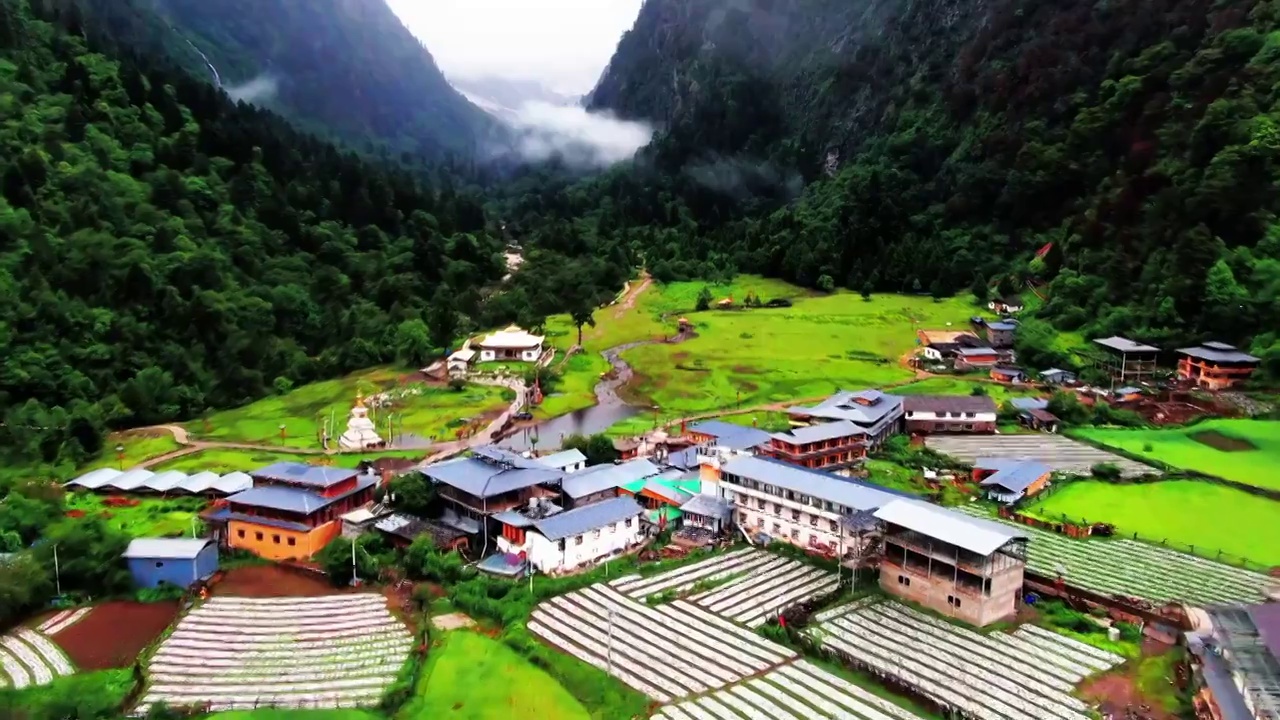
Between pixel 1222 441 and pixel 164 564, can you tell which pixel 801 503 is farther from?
pixel 1222 441

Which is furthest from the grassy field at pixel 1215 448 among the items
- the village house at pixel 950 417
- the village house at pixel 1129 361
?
the village house at pixel 1129 361

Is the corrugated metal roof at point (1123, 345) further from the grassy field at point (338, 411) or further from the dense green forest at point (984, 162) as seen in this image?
the grassy field at point (338, 411)

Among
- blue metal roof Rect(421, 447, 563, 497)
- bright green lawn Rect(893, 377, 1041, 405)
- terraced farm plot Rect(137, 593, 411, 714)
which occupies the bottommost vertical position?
terraced farm plot Rect(137, 593, 411, 714)

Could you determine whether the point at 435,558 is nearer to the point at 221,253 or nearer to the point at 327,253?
the point at 221,253

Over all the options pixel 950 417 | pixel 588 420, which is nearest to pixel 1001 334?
pixel 950 417

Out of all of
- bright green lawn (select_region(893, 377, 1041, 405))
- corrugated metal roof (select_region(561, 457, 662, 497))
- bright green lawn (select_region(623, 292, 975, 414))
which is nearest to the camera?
corrugated metal roof (select_region(561, 457, 662, 497))

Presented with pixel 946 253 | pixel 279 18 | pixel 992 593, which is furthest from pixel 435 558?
pixel 279 18

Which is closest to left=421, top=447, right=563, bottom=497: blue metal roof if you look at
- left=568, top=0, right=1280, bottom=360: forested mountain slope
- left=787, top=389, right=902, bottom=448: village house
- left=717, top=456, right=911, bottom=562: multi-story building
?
left=717, top=456, right=911, bottom=562: multi-story building

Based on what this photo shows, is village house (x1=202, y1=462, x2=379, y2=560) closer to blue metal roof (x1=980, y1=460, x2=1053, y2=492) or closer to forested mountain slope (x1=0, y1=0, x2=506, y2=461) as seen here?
forested mountain slope (x1=0, y1=0, x2=506, y2=461)
